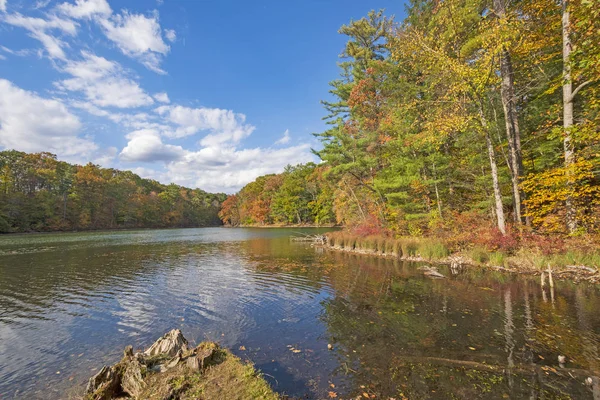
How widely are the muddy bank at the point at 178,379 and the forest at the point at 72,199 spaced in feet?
235

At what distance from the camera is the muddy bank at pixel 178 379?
157 inches

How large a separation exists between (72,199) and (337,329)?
85.0 metres

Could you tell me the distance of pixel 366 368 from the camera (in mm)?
5309

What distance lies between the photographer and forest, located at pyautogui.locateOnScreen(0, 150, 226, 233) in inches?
2240

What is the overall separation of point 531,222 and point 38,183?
90559 millimetres

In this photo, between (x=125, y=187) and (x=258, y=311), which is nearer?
(x=258, y=311)

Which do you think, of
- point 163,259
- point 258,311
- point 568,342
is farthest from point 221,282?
point 568,342

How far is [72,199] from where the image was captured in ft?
224

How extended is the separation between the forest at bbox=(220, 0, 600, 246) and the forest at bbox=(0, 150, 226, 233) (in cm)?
6761

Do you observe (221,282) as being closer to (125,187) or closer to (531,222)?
(531,222)

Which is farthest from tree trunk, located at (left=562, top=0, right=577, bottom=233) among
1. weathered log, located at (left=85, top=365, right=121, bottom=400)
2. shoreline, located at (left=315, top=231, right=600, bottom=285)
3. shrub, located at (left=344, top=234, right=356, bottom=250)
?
weathered log, located at (left=85, top=365, right=121, bottom=400)

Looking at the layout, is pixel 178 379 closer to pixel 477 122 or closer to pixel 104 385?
pixel 104 385

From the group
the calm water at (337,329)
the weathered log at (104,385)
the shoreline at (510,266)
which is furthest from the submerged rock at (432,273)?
the weathered log at (104,385)

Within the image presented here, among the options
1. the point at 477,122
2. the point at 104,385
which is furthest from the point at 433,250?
the point at 104,385
